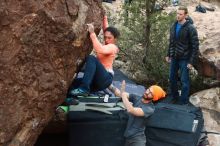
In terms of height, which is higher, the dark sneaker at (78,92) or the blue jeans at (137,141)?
the dark sneaker at (78,92)

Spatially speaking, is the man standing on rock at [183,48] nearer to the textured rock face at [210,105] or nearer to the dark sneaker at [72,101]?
the textured rock face at [210,105]

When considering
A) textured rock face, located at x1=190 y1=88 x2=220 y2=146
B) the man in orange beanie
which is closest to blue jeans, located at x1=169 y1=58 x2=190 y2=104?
textured rock face, located at x1=190 y1=88 x2=220 y2=146

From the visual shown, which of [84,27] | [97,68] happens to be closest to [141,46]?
[97,68]

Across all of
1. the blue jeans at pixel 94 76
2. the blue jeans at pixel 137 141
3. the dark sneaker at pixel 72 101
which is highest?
the blue jeans at pixel 94 76

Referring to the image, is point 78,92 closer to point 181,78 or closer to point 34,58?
point 34,58

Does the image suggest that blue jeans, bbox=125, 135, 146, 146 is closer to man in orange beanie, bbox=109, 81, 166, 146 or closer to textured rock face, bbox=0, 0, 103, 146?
man in orange beanie, bbox=109, 81, 166, 146

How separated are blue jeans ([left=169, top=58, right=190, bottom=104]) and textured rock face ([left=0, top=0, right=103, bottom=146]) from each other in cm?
322

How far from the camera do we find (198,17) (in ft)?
53.0

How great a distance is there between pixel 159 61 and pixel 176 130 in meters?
3.70

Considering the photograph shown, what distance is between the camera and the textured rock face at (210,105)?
885 centimetres

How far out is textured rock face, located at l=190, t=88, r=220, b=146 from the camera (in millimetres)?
8852

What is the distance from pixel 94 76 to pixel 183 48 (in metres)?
2.35

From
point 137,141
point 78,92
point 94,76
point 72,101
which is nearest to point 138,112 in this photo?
point 137,141

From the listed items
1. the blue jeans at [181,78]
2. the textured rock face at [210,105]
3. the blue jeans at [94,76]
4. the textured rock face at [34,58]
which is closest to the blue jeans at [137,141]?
the blue jeans at [94,76]
